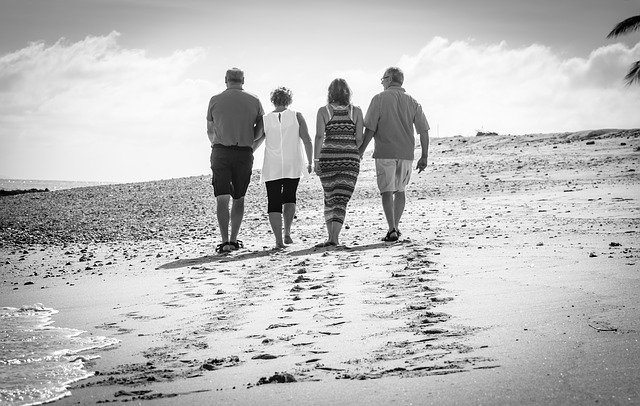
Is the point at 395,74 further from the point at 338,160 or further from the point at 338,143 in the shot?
the point at 338,160

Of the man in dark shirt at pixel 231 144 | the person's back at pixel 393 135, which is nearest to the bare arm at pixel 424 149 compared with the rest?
the person's back at pixel 393 135

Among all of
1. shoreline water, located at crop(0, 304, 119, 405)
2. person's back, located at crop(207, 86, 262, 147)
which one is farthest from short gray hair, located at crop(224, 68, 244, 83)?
shoreline water, located at crop(0, 304, 119, 405)

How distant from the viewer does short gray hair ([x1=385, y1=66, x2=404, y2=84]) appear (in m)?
8.33

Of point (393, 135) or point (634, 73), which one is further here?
point (634, 73)

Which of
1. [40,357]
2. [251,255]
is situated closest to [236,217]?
[251,255]

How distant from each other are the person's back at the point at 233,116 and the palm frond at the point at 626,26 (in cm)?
2834

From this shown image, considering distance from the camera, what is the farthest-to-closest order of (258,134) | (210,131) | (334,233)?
(258,134)
(210,131)
(334,233)

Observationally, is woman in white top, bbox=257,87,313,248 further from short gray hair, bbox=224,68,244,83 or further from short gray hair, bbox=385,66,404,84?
short gray hair, bbox=385,66,404,84

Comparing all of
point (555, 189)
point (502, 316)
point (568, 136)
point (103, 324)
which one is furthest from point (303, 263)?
point (568, 136)

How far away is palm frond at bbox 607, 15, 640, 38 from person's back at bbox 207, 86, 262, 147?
2834 cm

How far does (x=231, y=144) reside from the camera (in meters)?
8.16

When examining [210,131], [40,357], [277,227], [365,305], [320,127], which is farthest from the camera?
[210,131]

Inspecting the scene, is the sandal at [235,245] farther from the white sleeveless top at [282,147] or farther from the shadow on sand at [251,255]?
the white sleeveless top at [282,147]

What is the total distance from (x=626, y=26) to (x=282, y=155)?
28889 mm
